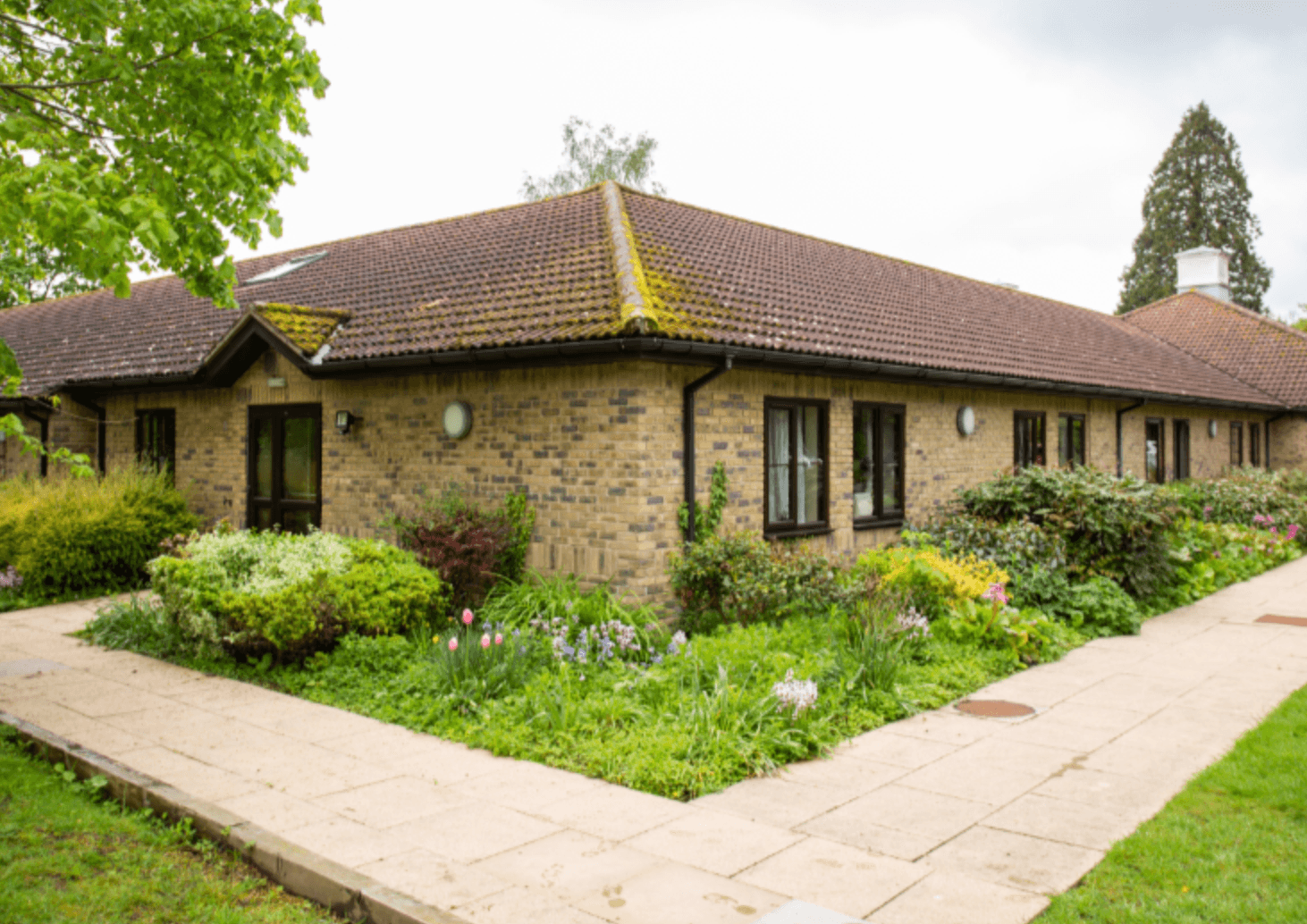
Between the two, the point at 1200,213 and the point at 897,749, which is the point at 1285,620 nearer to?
the point at 897,749

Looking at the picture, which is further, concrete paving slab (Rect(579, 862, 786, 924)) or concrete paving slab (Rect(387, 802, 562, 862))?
concrete paving slab (Rect(387, 802, 562, 862))

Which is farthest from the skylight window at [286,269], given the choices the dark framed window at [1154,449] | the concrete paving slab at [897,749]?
the dark framed window at [1154,449]

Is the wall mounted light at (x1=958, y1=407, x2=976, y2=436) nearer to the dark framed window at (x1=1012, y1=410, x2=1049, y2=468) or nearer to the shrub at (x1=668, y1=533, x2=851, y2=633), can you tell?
the dark framed window at (x1=1012, y1=410, x2=1049, y2=468)

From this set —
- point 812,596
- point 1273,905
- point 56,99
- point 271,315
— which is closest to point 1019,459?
point 812,596

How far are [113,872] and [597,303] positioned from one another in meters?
6.61

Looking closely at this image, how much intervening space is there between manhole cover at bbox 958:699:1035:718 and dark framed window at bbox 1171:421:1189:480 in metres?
16.7

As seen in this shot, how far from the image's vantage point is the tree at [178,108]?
650 cm

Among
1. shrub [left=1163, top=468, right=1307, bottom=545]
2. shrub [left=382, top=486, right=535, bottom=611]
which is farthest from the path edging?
shrub [left=1163, top=468, right=1307, bottom=545]

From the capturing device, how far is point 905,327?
14438mm

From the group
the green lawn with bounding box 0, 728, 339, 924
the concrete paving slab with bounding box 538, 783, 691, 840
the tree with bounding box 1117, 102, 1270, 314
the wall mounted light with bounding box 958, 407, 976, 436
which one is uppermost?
the tree with bounding box 1117, 102, 1270, 314

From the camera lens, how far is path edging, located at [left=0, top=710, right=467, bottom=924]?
3.95 metres

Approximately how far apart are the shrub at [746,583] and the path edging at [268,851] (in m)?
4.92

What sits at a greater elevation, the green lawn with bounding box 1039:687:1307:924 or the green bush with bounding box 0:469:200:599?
the green bush with bounding box 0:469:200:599

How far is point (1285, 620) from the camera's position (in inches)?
Answer: 423
